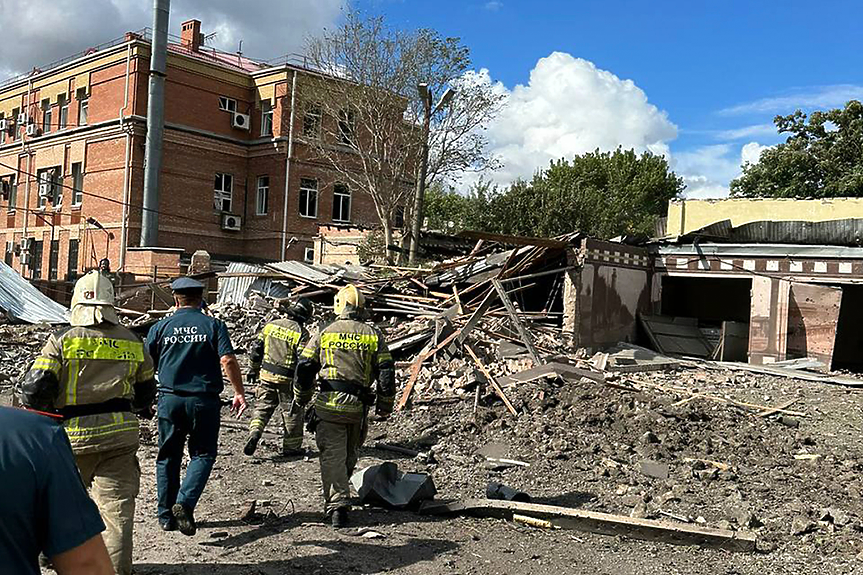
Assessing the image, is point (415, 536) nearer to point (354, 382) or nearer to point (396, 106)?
point (354, 382)

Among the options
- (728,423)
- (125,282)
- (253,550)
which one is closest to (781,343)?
(728,423)

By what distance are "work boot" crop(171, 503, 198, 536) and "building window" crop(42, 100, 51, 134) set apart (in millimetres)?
36598

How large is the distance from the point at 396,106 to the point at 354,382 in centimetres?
2263

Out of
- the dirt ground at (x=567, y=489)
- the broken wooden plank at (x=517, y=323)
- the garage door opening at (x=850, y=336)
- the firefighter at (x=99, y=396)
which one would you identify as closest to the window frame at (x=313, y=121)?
the broken wooden plank at (x=517, y=323)

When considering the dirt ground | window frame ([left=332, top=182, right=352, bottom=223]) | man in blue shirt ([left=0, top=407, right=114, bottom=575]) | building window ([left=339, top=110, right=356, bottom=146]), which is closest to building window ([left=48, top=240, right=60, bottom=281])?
window frame ([left=332, top=182, right=352, bottom=223])

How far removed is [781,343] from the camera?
16.0m

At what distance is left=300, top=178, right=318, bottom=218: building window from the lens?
35281mm

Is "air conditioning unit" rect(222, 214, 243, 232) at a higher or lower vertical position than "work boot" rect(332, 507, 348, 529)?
higher

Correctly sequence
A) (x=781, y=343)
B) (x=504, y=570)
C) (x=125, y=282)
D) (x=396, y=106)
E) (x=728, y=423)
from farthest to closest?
1. (x=396, y=106)
2. (x=125, y=282)
3. (x=781, y=343)
4. (x=728, y=423)
5. (x=504, y=570)

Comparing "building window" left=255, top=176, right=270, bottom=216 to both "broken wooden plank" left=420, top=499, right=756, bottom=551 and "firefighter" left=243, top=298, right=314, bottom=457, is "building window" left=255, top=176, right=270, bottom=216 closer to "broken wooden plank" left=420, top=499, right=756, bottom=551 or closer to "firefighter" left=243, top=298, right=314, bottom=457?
"firefighter" left=243, top=298, right=314, bottom=457

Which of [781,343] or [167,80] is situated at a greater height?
[167,80]

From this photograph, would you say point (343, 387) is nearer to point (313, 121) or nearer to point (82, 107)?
point (313, 121)

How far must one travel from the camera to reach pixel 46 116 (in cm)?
3725

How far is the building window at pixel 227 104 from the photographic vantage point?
35156mm
